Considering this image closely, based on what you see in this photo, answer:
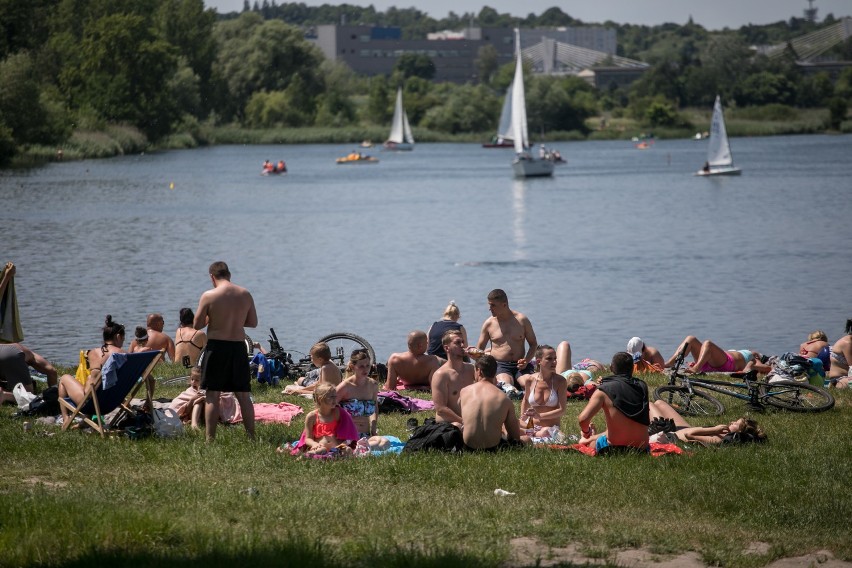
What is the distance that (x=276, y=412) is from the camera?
42.5ft

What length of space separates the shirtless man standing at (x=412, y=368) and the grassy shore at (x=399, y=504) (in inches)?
147

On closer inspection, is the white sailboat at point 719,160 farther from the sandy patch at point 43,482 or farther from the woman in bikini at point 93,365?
the sandy patch at point 43,482

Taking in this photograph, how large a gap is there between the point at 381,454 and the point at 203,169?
82.2m

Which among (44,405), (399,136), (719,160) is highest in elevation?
(44,405)

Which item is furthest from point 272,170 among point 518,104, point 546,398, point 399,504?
point 399,504

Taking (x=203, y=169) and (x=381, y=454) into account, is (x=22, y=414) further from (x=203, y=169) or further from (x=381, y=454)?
(x=203, y=169)

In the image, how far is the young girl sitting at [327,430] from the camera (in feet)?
34.2

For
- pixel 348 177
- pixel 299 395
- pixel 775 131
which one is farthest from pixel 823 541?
pixel 775 131

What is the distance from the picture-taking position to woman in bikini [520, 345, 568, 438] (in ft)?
39.1

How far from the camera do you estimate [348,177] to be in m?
87.4

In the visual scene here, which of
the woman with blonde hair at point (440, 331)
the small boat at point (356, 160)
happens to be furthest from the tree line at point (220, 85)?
the woman with blonde hair at point (440, 331)

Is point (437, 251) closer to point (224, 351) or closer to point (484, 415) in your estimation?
point (224, 351)

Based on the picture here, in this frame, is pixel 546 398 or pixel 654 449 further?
pixel 546 398

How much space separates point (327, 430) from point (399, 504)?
2153 millimetres
